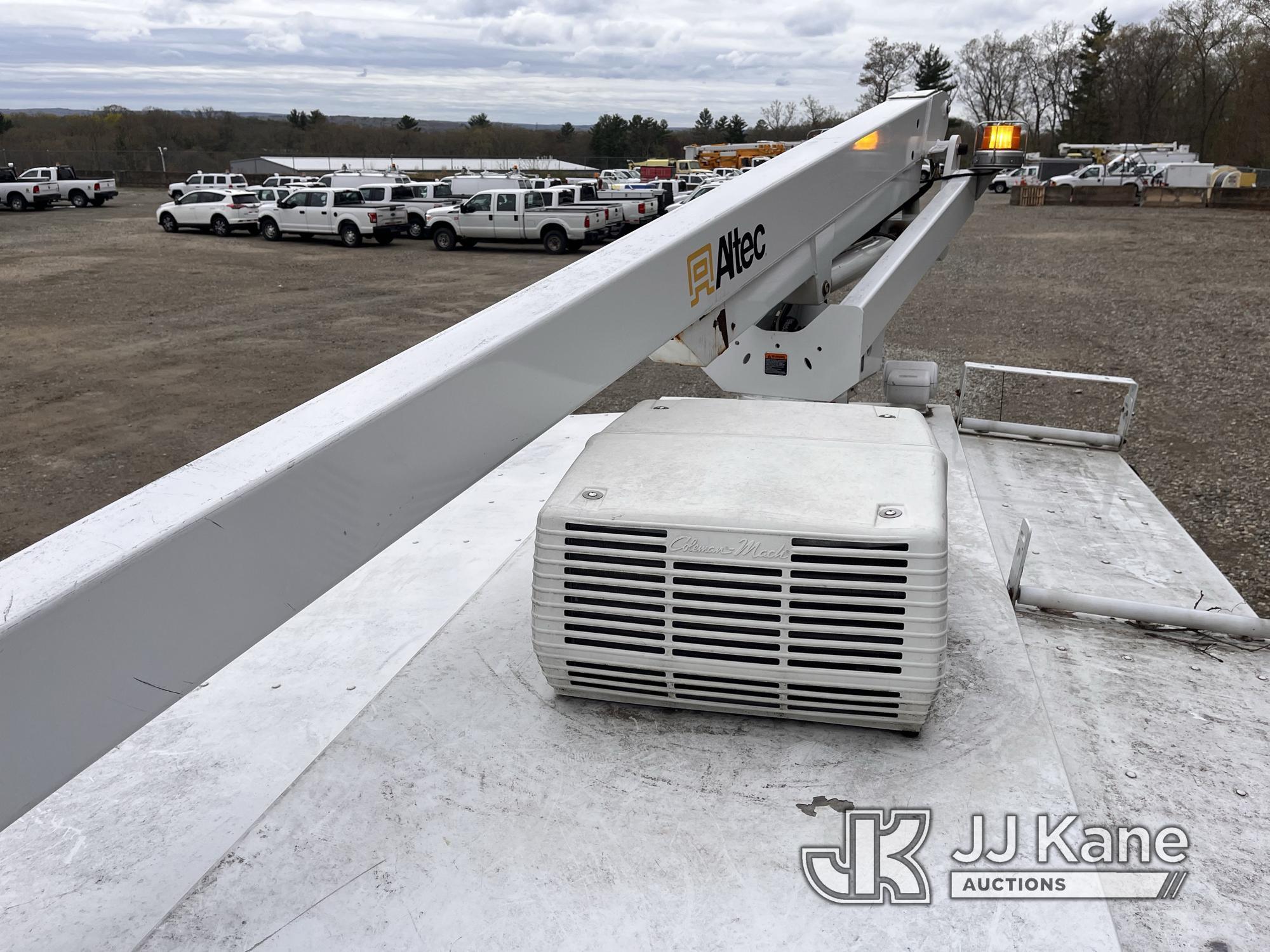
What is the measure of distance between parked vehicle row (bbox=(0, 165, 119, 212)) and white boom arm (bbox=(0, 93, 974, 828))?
3975 cm

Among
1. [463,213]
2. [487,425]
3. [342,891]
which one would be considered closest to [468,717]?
[342,891]

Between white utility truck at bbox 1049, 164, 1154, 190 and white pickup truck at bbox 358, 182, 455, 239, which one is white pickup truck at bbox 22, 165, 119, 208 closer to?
white pickup truck at bbox 358, 182, 455, 239

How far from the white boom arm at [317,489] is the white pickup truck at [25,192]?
3958cm

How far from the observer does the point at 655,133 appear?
80688mm

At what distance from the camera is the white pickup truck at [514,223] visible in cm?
2186

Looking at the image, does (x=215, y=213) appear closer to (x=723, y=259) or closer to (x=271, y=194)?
(x=271, y=194)

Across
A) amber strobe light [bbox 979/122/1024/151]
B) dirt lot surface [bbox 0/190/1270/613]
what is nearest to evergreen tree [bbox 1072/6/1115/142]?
dirt lot surface [bbox 0/190/1270/613]

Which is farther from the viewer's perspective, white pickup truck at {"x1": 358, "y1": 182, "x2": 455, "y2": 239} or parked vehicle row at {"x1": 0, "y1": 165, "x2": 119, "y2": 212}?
parked vehicle row at {"x1": 0, "y1": 165, "x2": 119, "y2": 212}

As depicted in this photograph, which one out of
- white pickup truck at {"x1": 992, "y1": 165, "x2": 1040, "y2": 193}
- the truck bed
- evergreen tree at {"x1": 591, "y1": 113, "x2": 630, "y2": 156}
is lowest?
the truck bed

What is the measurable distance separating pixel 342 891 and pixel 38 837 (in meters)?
0.97

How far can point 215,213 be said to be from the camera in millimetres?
26906

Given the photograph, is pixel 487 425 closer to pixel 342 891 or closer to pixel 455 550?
pixel 342 891

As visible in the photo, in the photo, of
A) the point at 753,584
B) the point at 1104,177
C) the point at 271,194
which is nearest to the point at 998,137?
the point at 753,584

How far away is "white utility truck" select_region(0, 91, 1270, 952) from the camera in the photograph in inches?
64.3
